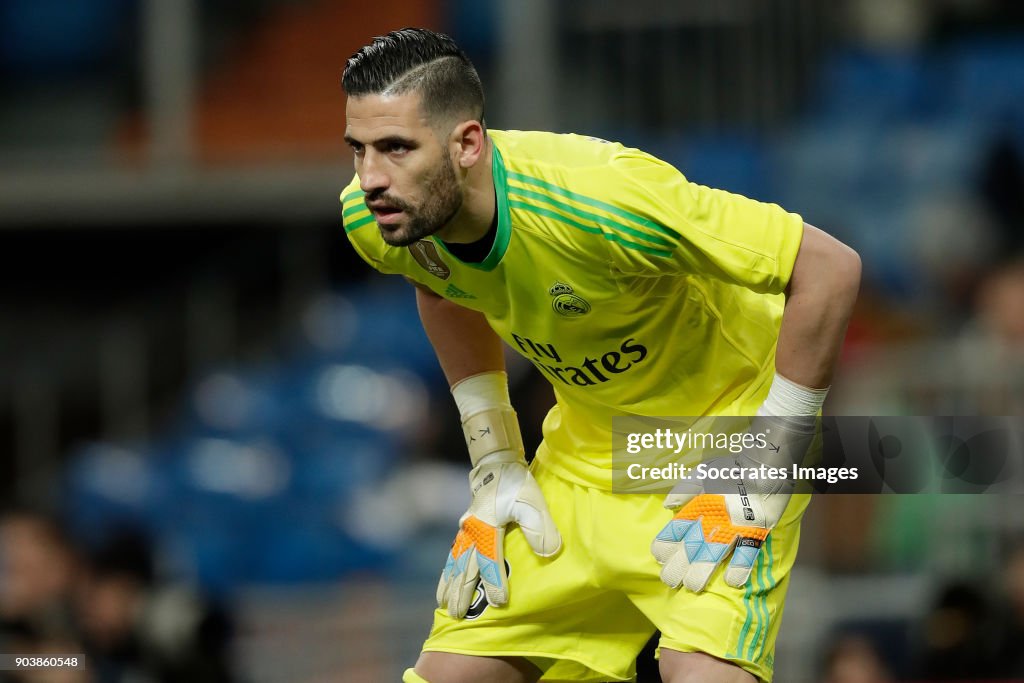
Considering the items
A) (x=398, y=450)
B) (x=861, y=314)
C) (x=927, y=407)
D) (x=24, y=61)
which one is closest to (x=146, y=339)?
(x=24, y=61)

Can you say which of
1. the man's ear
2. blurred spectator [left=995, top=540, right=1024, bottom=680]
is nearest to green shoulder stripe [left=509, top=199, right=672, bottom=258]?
the man's ear

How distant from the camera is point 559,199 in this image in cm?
327

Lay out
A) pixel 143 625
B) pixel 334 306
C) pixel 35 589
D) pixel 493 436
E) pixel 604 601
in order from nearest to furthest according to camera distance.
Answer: pixel 604 601 < pixel 493 436 < pixel 143 625 < pixel 35 589 < pixel 334 306

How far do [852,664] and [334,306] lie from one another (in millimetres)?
5315

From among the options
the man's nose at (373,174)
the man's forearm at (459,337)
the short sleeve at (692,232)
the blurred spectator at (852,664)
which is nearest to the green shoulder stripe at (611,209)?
the short sleeve at (692,232)

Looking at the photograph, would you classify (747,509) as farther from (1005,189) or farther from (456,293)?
(1005,189)

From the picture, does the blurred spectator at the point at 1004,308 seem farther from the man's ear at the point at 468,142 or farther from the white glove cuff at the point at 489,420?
the man's ear at the point at 468,142

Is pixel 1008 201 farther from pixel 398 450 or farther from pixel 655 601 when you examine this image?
pixel 655 601

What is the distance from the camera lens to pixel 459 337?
382 cm

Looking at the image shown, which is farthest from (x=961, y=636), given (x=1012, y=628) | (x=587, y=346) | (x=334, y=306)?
(x=334, y=306)

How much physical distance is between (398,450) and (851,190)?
285cm

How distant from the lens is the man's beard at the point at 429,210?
3.21 m

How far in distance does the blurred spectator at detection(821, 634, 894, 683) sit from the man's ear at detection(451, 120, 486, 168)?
2784 mm

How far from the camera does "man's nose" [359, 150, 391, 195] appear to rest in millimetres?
3176
